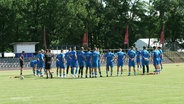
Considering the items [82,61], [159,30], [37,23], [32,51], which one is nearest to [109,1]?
[159,30]

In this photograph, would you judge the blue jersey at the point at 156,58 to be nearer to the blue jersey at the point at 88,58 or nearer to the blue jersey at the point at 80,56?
the blue jersey at the point at 88,58

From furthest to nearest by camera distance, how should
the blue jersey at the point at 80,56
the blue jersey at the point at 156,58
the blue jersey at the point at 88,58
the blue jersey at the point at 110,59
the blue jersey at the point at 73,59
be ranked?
the blue jersey at the point at 156,58
the blue jersey at the point at 110,59
the blue jersey at the point at 73,59
the blue jersey at the point at 80,56
the blue jersey at the point at 88,58

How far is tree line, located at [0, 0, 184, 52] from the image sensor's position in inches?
2653

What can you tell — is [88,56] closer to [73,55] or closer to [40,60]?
[73,55]

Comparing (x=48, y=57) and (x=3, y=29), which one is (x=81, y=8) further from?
(x=48, y=57)

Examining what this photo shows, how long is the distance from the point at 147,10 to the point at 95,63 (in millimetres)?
58427

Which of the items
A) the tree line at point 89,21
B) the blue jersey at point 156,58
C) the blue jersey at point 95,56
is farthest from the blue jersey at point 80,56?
the tree line at point 89,21

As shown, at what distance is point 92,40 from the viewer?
84875 millimetres

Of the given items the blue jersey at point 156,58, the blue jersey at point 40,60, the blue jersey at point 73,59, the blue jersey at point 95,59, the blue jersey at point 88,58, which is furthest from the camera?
the blue jersey at point 40,60

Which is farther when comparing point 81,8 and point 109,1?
point 109,1

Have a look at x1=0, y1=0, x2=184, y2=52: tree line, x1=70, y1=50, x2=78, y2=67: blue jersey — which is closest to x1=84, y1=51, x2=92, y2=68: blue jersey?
x1=70, y1=50, x2=78, y2=67: blue jersey

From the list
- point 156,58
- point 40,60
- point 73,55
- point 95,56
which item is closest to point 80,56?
point 73,55

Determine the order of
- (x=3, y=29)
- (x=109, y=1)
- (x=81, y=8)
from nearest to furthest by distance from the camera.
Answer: (x=3, y=29) → (x=81, y=8) → (x=109, y=1)

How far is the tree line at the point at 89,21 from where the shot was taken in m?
67.4
